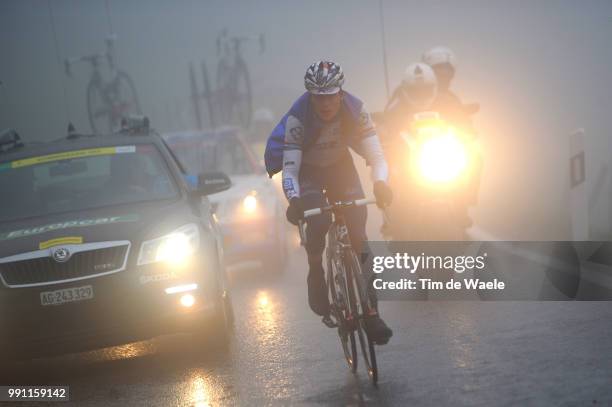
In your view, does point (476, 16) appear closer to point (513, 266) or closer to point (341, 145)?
point (513, 266)

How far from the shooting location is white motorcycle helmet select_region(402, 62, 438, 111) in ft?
34.1

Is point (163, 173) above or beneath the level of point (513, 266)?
above

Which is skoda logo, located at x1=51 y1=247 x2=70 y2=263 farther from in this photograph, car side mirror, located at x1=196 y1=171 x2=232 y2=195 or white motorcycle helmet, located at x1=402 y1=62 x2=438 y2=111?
white motorcycle helmet, located at x1=402 y1=62 x2=438 y2=111

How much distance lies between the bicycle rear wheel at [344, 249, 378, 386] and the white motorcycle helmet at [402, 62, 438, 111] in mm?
3514

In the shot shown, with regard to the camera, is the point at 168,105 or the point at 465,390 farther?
the point at 168,105

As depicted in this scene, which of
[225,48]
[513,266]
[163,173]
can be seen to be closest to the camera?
[163,173]

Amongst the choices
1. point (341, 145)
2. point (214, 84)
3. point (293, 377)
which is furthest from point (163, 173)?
point (214, 84)

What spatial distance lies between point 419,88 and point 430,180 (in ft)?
3.15

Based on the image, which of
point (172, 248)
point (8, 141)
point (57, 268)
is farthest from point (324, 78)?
point (8, 141)

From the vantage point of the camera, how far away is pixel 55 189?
945cm

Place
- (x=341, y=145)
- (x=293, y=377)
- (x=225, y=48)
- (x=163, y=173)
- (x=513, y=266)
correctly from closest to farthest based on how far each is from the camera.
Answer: (x=293, y=377) → (x=341, y=145) → (x=163, y=173) → (x=513, y=266) → (x=225, y=48)

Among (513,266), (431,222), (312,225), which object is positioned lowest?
(513,266)

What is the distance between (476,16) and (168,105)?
653 cm

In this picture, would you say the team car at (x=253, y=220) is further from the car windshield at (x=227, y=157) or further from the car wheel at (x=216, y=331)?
the car wheel at (x=216, y=331)
